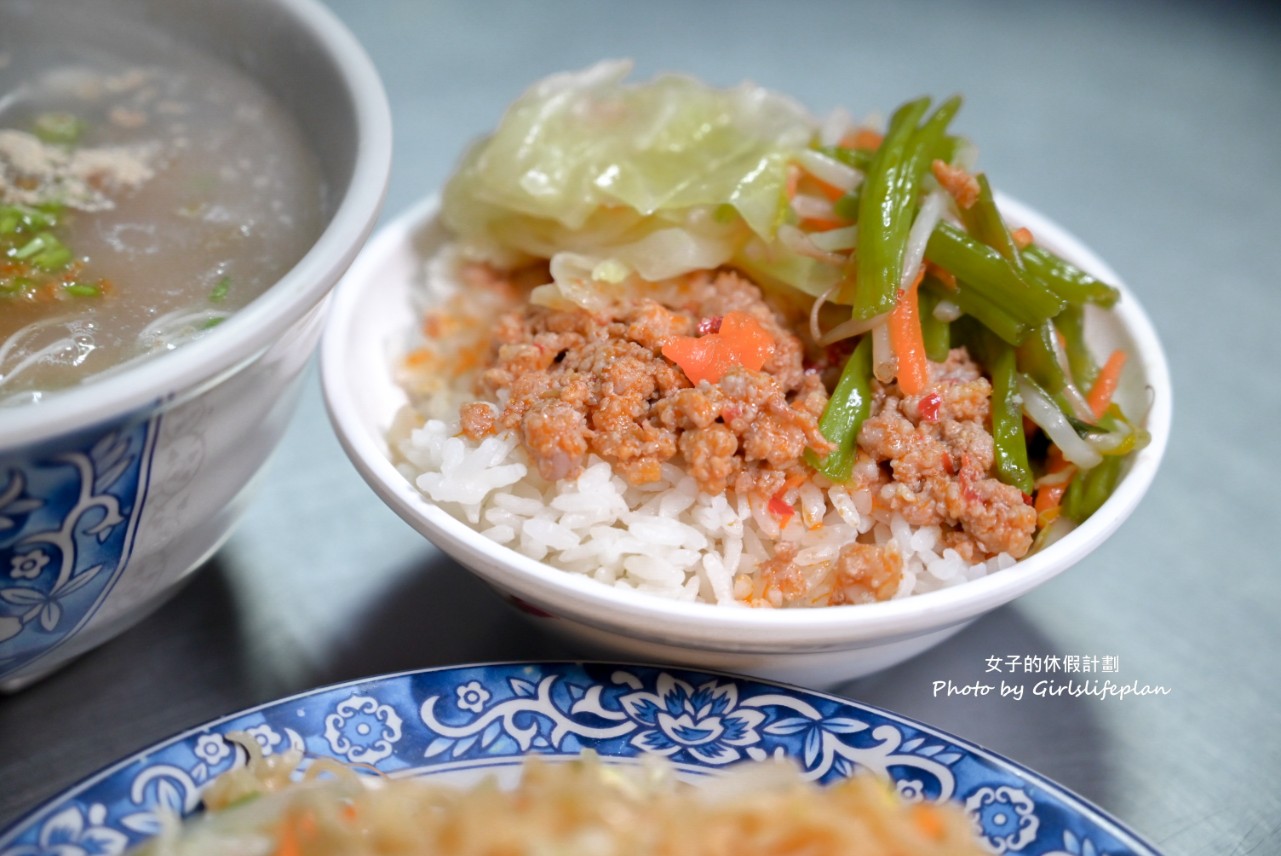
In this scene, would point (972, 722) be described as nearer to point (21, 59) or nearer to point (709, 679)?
point (709, 679)

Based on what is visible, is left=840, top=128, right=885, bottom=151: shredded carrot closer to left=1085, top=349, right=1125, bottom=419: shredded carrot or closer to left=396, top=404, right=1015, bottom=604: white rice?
left=1085, top=349, right=1125, bottom=419: shredded carrot

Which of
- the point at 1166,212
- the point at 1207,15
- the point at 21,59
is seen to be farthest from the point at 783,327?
the point at 1207,15

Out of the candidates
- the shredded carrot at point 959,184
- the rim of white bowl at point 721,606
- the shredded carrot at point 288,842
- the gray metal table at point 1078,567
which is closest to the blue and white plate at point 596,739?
the rim of white bowl at point 721,606

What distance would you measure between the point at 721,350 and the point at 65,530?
3.15ft

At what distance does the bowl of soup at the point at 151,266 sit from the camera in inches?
52.4

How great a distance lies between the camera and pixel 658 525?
5.66 ft

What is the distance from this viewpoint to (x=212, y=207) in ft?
5.93

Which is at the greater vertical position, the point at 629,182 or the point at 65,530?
the point at 629,182

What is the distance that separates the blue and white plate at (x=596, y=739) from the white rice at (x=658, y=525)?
0.16m

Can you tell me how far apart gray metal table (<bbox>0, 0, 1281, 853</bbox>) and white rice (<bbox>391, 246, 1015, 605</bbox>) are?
1.20 ft

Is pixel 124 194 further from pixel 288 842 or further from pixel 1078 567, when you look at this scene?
pixel 1078 567

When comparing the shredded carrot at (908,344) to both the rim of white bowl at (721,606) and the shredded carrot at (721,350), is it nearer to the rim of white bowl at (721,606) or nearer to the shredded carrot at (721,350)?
the shredded carrot at (721,350)

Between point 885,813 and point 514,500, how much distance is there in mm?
758

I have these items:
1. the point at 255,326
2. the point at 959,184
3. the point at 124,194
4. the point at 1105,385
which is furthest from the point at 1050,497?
the point at 124,194
